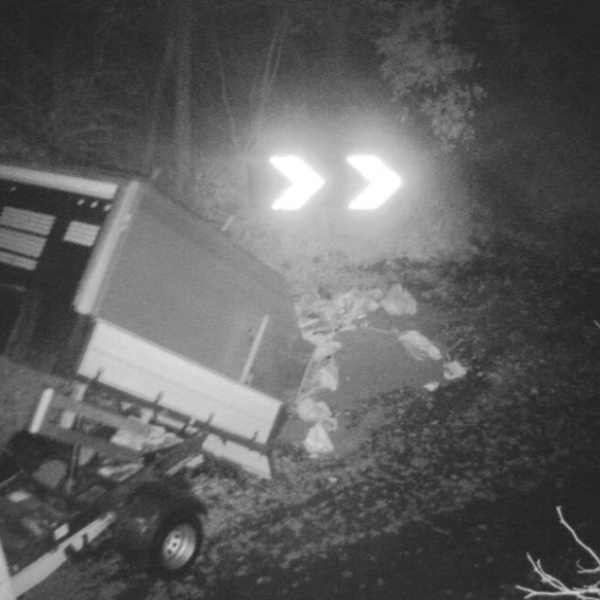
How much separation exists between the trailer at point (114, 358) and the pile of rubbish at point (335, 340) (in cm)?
125

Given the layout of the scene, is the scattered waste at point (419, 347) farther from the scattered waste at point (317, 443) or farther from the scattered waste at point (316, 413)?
the scattered waste at point (317, 443)

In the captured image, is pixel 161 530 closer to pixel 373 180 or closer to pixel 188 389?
pixel 188 389

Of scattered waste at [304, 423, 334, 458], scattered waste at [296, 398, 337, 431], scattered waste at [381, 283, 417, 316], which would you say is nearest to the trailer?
scattered waste at [304, 423, 334, 458]

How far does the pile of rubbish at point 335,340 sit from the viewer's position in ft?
22.1

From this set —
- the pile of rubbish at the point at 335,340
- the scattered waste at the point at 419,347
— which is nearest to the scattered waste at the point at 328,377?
the pile of rubbish at the point at 335,340

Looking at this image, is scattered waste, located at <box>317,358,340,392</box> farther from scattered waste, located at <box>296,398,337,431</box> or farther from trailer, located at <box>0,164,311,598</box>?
trailer, located at <box>0,164,311,598</box>

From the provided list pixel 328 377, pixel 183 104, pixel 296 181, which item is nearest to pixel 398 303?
pixel 328 377

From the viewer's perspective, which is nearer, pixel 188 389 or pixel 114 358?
pixel 114 358

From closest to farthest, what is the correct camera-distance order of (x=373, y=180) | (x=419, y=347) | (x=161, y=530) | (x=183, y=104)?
(x=161, y=530) < (x=373, y=180) < (x=419, y=347) < (x=183, y=104)

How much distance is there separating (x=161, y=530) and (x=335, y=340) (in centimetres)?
392

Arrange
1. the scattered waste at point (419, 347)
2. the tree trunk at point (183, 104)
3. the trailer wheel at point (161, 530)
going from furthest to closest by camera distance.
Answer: the tree trunk at point (183, 104)
the scattered waste at point (419, 347)
the trailer wheel at point (161, 530)

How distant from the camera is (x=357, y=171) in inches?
239

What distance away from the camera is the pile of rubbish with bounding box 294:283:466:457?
672 cm

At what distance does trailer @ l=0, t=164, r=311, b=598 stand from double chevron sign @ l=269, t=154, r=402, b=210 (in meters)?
1.13
